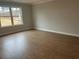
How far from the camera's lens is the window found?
566 cm

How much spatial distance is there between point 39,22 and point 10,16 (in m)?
2.13

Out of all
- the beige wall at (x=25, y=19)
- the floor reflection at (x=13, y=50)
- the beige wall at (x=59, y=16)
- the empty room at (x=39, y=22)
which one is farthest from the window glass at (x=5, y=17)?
the floor reflection at (x=13, y=50)

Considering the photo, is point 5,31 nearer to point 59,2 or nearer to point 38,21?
point 38,21

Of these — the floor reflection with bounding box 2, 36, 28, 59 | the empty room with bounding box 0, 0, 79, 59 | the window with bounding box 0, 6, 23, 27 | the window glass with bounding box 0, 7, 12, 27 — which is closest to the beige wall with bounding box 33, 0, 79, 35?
the empty room with bounding box 0, 0, 79, 59

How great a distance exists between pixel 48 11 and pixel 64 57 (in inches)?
155

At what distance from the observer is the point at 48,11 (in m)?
5.99

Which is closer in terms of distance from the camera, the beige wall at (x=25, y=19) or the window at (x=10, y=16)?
the window at (x=10, y=16)

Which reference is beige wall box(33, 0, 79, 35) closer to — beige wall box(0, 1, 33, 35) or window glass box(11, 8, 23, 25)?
beige wall box(0, 1, 33, 35)

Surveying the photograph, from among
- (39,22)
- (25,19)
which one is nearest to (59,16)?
(39,22)

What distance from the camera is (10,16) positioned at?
5.98 meters

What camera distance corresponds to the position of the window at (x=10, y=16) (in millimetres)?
5656

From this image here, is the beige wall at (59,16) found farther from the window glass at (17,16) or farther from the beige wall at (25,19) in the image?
the window glass at (17,16)

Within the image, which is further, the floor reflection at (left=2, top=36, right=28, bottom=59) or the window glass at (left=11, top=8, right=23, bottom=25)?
the window glass at (left=11, top=8, right=23, bottom=25)

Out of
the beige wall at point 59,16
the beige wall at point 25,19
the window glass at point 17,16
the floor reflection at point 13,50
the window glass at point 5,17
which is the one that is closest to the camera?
the floor reflection at point 13,50
